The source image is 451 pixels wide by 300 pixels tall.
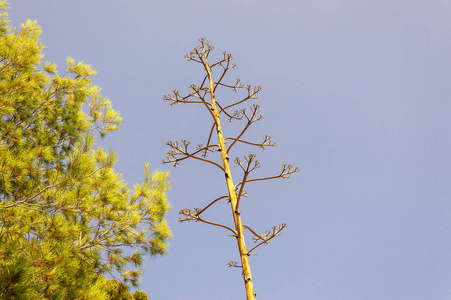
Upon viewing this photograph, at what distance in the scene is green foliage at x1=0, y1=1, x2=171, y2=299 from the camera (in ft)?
9.40

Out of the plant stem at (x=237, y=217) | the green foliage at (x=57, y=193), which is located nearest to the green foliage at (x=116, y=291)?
the green foliage at (x=57, y=193)

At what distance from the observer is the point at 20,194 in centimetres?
429

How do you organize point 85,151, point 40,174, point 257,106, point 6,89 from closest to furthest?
point 257,106 → point 85,151 → point 40,174 → point 6,89

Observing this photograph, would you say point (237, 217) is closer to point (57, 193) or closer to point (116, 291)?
point (57, 193)

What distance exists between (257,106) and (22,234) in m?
2.91

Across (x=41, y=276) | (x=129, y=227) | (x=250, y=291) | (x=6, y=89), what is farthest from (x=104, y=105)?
(x=250, y=291)

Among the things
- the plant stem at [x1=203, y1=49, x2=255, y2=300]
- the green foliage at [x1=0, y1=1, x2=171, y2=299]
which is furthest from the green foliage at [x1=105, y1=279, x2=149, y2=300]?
the plant stem at [x1=203, y1=49, x2=255, y2=300]

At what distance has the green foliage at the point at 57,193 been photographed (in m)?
2.87

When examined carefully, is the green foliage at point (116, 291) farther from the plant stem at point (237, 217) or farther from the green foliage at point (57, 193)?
the plant stem at point (237, 217)

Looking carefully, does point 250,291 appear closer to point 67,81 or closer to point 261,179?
point 261,179

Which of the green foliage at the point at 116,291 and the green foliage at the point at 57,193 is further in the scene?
the green foliage at the point at 116,291

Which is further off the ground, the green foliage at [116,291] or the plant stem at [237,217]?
the green foliage at [116,291]

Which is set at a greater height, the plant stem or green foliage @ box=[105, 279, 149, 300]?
green foliage @ box=[105, 279, 149, 300]

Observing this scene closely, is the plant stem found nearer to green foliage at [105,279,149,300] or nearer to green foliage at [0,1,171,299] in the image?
green foliage at [0,1,171,299]
